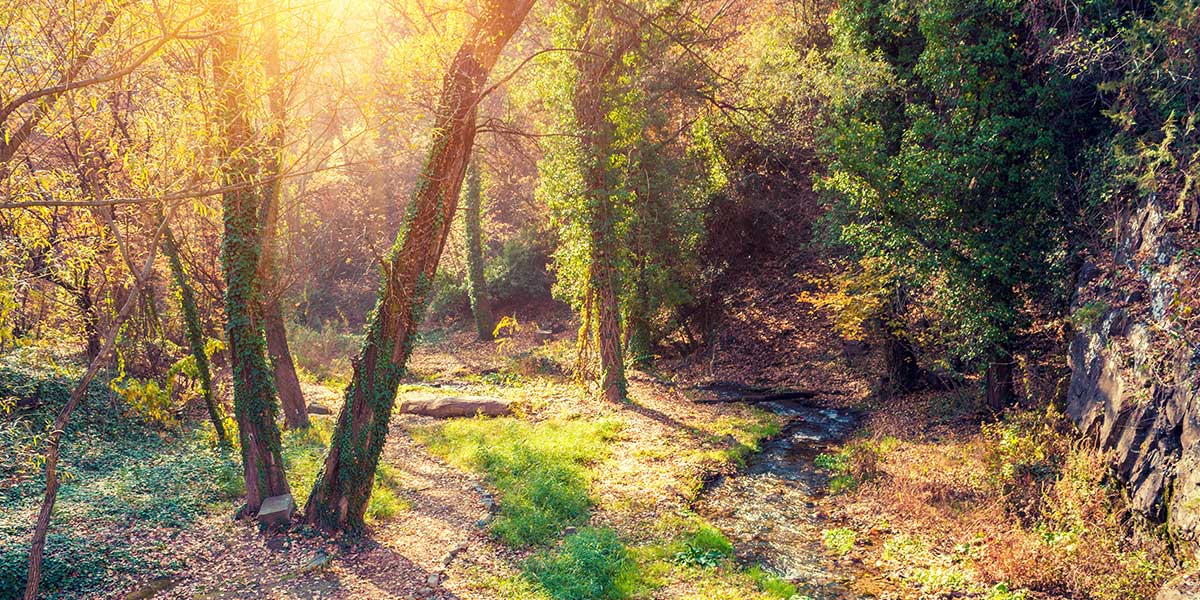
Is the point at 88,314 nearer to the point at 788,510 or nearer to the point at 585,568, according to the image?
the point at 585,568

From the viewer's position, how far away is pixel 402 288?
29.7 ft

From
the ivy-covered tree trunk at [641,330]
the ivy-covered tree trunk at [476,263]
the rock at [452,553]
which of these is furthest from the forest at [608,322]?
the ivy-covered tree trunk at [476,263]

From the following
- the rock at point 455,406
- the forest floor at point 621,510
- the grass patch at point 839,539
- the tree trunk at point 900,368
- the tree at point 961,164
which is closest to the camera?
the forest floor at point 621,510

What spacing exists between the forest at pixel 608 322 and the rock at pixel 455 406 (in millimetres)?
127

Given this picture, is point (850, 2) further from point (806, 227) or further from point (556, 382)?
point (556, 382)

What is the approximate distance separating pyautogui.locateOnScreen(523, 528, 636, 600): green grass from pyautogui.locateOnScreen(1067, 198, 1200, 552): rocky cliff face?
605 cm

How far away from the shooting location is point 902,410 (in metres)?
14.6

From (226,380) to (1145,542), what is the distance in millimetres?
15375

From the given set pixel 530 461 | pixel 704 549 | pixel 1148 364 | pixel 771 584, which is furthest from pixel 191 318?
pixel 1148 364

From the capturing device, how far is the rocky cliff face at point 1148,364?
295 inches

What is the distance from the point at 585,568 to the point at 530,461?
4048 mm

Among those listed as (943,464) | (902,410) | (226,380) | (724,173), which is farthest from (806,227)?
(226,380)

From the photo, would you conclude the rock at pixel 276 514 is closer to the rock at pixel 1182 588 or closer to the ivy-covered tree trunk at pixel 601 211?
the ivy-covered tree trunk at pixel 601 211

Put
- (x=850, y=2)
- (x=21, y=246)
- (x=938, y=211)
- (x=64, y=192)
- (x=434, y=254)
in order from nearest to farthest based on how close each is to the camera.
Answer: (x=64, y=192), (x=21, y=246), (x=434, y=254), (x=938, y=211), (x=850, y=2)
